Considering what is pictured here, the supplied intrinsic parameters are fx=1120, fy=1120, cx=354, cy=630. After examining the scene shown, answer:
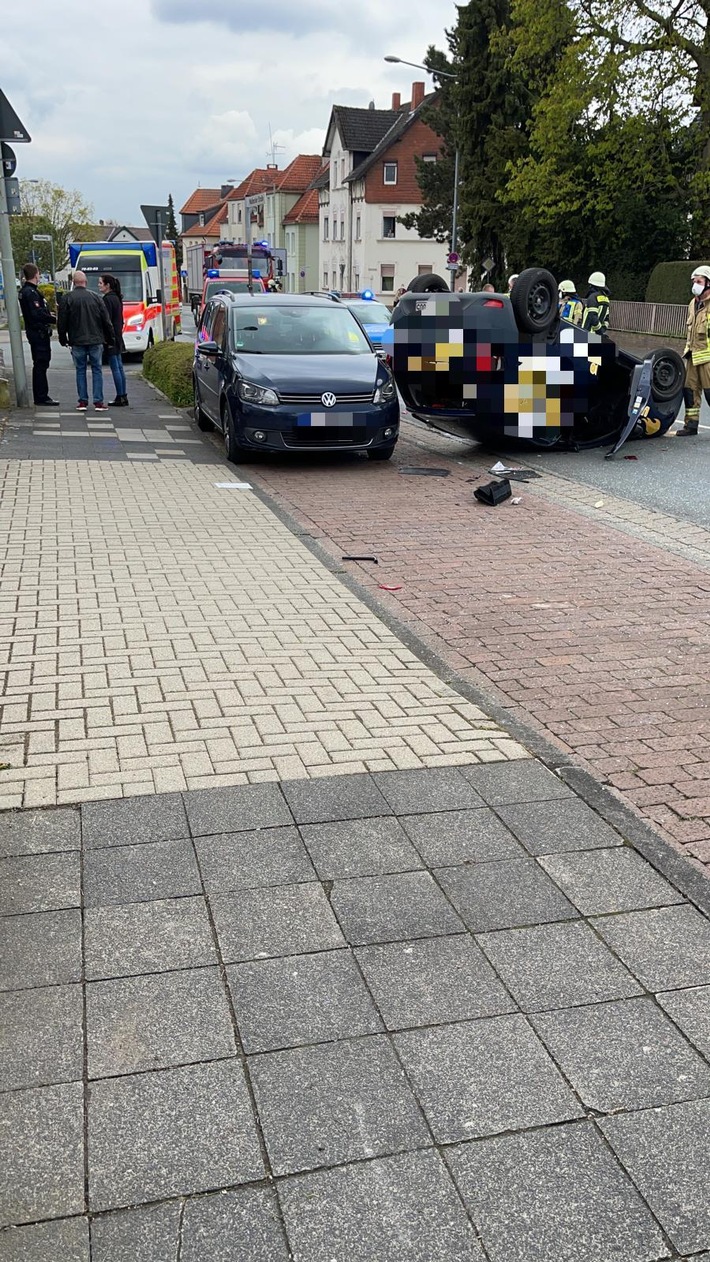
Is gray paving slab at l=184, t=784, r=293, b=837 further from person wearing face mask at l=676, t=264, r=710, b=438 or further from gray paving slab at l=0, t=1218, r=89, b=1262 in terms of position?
person wearing face mask at l=676, t=264, r=710, b=438

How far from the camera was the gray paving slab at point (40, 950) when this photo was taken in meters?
3.07

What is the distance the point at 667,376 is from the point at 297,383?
15.4 ft

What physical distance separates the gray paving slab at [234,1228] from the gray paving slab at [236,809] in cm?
161

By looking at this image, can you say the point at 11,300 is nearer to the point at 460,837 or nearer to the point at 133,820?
the point at 133,820

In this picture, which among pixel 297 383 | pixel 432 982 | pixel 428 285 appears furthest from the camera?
pixel 428 285

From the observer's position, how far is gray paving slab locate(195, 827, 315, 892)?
3584 mm

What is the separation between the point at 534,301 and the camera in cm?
1147

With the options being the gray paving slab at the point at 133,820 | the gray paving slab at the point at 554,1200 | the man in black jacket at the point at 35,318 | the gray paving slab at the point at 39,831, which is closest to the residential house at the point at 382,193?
the man in black jacket at the point at 35,318

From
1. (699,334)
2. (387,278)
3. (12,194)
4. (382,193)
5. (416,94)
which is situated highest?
(416,94)

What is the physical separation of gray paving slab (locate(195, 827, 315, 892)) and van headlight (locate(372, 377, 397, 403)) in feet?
26.8

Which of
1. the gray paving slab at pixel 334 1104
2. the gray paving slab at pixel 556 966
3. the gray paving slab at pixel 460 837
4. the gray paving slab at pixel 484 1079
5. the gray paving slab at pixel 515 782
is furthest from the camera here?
the gray paving slab at pixel 515 782

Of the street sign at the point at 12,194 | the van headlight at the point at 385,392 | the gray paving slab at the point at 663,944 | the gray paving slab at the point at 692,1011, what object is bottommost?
the gray paving slab at the point at 692,1011

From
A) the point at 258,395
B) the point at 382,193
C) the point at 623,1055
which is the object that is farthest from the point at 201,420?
the point at 382,193

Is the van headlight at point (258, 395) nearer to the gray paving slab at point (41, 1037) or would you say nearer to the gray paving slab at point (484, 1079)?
the gray paving slab at point (41, 1037)
